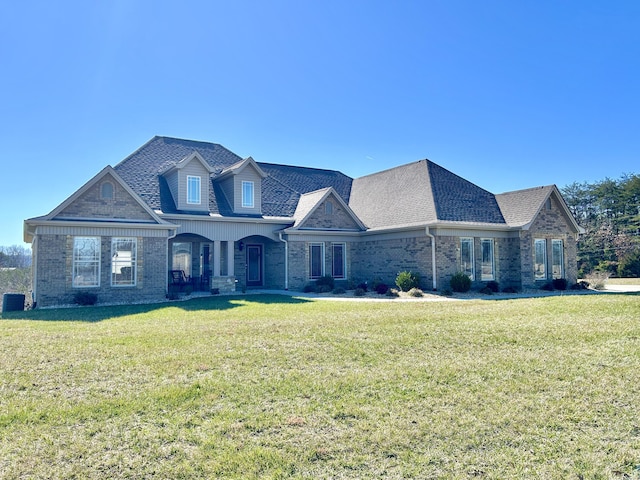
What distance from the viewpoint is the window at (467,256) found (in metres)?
20.8

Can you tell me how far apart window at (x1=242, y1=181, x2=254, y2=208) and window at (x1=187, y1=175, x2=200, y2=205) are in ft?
7.51

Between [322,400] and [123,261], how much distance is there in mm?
14051

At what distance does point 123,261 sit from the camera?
17.5 meters

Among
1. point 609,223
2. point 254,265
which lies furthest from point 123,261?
point 609,223

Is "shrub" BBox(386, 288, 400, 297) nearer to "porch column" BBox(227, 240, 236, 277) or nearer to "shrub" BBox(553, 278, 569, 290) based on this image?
"porch column" BBox(227, 240, 236, 277)

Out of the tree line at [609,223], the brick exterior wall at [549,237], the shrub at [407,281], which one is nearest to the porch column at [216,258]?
the shrub at [407,281]

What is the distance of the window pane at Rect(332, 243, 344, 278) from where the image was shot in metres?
23.3

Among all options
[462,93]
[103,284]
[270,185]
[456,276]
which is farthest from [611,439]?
[270,185]

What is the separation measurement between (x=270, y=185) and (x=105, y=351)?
17952mm

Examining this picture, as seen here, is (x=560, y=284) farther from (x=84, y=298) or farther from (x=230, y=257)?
(x=84, y=298)

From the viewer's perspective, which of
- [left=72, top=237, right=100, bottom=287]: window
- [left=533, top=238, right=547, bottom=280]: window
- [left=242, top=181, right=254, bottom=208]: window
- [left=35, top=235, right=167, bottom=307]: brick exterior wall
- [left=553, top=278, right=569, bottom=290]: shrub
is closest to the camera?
[left=35, top=235, right=167, bottom=307]: brick exterior wall

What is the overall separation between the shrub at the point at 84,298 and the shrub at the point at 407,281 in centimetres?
1215

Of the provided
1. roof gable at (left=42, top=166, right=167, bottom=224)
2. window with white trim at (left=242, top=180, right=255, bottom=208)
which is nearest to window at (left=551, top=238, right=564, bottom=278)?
window with white trim at (left=242, top=180, right=255, bottom=208)

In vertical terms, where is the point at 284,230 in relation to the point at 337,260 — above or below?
above
